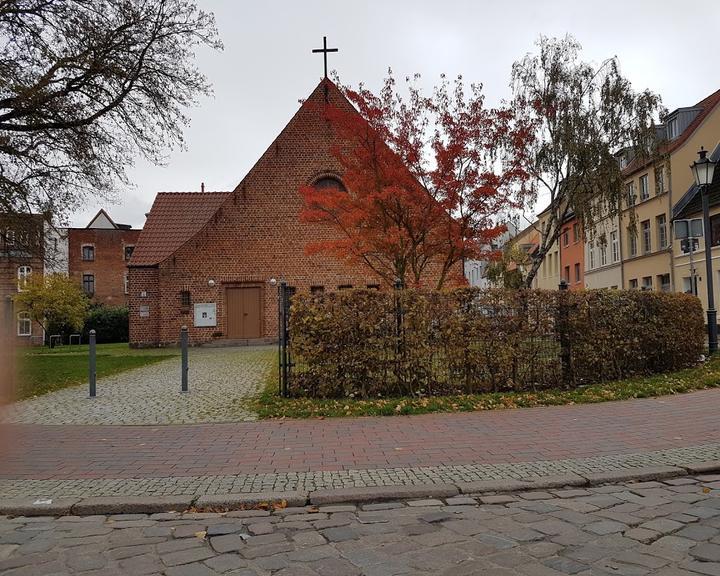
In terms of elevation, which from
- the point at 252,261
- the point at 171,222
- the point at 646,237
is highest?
the point at 171,222

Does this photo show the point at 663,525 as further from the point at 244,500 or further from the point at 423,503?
the point at 244,500

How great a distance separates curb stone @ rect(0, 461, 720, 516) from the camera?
4.89 metres

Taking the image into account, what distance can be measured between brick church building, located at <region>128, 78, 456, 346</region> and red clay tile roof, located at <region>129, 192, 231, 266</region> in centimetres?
36

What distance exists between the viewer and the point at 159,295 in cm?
2914

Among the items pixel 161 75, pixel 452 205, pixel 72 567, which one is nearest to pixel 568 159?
pixel 452 205

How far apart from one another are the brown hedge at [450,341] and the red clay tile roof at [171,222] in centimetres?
2226

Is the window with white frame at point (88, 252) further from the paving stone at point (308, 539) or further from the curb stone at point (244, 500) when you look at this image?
the paving stone at point (308, 539)

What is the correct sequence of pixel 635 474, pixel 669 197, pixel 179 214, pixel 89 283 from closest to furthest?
pixel 635 474, pixel 179 214, pixel 669 197, pixel 89 283

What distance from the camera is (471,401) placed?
30.3ft

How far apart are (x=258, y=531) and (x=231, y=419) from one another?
4351mm

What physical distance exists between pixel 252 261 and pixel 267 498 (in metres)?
25.2

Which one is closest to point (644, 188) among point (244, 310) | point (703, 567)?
point (244, 310)

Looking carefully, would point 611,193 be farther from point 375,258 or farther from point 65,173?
point 65,173

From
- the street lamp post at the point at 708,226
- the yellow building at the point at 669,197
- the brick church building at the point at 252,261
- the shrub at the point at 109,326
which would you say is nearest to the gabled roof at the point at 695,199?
the yellow building at the point at 669,197
